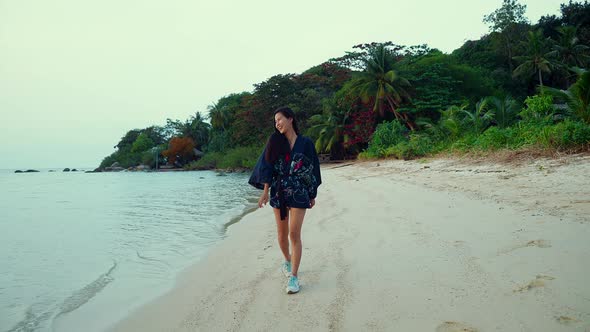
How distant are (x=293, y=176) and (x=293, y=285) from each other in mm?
867

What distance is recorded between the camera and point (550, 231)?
10.6 feet

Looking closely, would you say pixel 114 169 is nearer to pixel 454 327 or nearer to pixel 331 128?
pixel 331 128

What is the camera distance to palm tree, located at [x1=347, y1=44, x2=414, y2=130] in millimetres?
22062

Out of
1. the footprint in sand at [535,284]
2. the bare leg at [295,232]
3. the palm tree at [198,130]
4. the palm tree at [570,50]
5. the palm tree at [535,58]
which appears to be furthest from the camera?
the palm tree at [198,130]

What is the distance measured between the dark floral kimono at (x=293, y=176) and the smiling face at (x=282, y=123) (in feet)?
0.44

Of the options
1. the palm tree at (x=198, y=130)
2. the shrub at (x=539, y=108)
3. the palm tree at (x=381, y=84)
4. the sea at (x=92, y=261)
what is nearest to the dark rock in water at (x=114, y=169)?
the palm tree at (x=198, y=130)

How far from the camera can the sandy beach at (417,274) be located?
6.97 feet

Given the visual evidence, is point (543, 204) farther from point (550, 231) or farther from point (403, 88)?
point (403, 88)

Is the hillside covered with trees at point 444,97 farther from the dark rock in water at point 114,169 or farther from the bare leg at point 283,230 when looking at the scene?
the dark rock in water at point 114,169

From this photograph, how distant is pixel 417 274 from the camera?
2.80m

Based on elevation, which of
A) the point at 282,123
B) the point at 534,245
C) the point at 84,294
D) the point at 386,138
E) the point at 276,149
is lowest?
the point at 84,294

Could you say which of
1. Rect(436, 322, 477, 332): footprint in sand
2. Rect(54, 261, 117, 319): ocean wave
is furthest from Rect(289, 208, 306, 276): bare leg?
Rect(54, 261, 117, 319): ocean wave

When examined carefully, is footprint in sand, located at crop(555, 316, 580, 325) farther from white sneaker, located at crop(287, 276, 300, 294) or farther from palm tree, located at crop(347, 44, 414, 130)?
palm tree, located at crop(347, 44, 414, 130)

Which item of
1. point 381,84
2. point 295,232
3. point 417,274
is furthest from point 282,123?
point 381,84
